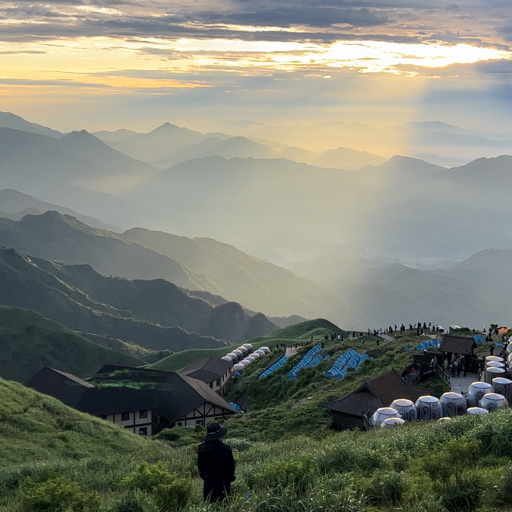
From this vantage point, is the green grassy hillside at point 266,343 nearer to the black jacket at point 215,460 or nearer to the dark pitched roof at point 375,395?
the dark pitched roof at point 375,395

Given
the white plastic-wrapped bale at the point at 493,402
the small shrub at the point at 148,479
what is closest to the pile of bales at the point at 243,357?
the white plastic-wrapped bale at the point at 493,402

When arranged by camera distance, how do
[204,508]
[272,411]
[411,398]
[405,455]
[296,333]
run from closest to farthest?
[204,508], [405,455], [411,398], [272,411], [296,333]

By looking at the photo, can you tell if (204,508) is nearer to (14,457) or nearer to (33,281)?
(14,457)

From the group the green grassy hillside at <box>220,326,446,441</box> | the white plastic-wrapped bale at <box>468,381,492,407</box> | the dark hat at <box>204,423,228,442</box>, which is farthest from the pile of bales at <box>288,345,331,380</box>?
the dark hat at <box>204,423,228,442</box>

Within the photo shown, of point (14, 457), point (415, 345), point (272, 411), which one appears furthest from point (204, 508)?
point (415, 345)

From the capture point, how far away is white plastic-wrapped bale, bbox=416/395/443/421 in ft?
107

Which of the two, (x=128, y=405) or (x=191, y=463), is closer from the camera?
(x=191, y=463)

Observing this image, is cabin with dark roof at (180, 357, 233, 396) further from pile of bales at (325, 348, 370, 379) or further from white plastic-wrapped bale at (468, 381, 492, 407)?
white plastic-wrapped bale at (468, 381, 492, 407)

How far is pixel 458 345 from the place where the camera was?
45.0 metres

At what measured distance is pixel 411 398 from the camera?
126 feet

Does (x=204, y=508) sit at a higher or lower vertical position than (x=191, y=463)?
higher

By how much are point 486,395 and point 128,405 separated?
30654 mm

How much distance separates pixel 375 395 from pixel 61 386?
3073cm

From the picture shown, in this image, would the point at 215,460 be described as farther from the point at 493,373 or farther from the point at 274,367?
the point at 274,367
